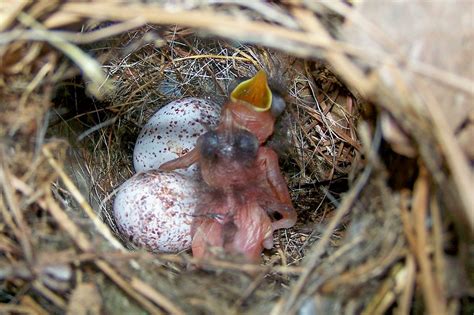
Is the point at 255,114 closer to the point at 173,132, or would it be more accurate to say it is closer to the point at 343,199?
the point at 173,132

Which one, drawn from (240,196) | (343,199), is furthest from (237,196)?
(343,199)

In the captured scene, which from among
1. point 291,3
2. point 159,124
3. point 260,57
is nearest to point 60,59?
point 291,3

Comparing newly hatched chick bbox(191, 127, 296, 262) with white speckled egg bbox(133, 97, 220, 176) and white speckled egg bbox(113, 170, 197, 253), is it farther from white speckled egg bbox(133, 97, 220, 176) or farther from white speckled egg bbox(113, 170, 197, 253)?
white speckled egg bbox(133, 97, 220, 176)

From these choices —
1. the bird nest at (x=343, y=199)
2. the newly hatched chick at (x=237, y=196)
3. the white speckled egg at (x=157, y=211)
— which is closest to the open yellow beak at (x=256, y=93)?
the newly hatched chick at (x=237, y=196)

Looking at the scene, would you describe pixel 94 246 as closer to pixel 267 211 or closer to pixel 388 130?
pixel 388 130

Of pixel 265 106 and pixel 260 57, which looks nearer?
pixel 265 106

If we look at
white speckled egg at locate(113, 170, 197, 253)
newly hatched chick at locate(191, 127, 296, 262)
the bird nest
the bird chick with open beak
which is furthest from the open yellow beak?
the bird nest

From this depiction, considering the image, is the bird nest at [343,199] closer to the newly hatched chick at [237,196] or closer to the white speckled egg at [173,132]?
the newly hatched chick at [237,196]
